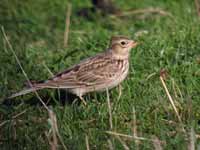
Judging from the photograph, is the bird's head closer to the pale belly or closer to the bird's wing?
the bird's wing

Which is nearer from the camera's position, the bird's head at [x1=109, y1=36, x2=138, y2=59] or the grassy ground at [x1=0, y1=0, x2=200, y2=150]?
the grassy ground at [x1=0, y1=0, x2=200, y2=150]

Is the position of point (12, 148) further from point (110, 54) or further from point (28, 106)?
point (110, 54)

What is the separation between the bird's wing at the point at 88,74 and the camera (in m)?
9.30

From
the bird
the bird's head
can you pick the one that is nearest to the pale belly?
the bird

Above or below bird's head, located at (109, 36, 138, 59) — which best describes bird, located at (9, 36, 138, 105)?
below

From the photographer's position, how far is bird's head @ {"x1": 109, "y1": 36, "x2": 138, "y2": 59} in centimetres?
973

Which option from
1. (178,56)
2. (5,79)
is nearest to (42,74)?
(5,79)

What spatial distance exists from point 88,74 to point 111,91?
32cm

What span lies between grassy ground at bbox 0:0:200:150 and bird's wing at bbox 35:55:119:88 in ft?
0.63

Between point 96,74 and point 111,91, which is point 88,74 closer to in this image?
point 96,74

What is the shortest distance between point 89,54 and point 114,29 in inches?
76.6

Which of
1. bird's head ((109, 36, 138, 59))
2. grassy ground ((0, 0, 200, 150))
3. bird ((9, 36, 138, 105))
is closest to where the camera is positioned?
grassy ground ((0, 0, 200, 150))

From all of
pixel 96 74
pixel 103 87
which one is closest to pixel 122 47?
pixel 96 74

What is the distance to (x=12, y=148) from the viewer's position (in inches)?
312
